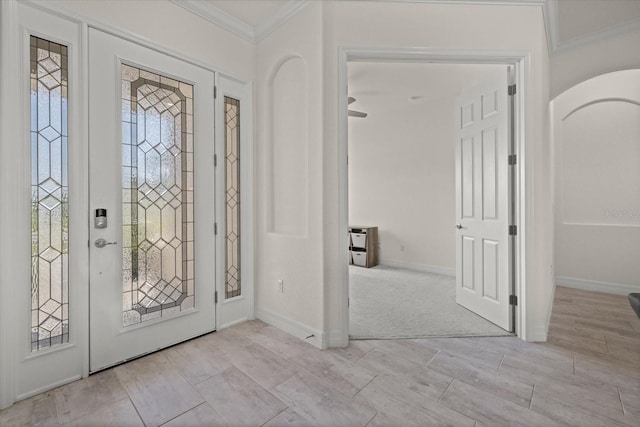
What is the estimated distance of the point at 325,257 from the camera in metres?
2.53

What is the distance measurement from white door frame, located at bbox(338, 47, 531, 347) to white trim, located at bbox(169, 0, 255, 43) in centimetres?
112

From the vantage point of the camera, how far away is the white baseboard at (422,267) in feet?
16.7

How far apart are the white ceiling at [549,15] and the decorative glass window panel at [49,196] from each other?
3.83 ft

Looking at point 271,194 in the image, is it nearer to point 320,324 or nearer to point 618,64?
point 320,324

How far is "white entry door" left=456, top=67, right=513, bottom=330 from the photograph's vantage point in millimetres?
2793

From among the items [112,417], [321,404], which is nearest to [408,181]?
[321,404]

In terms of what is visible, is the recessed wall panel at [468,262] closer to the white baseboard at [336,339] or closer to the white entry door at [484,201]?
the white entry door at [484,201]

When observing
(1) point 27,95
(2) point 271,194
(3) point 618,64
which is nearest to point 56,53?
(1) point 27,95

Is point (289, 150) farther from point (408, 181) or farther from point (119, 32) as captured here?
point (408, 181)

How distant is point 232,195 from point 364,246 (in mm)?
3361

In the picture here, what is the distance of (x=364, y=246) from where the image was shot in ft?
18.9

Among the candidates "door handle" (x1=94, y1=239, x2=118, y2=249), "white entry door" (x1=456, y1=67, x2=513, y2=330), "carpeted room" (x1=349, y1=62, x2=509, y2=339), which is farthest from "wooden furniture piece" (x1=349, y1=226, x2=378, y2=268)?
"door handle" (x1=94, y1=239, x2=118, y2=249)

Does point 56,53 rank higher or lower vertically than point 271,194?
higher

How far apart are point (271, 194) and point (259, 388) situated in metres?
1.72
